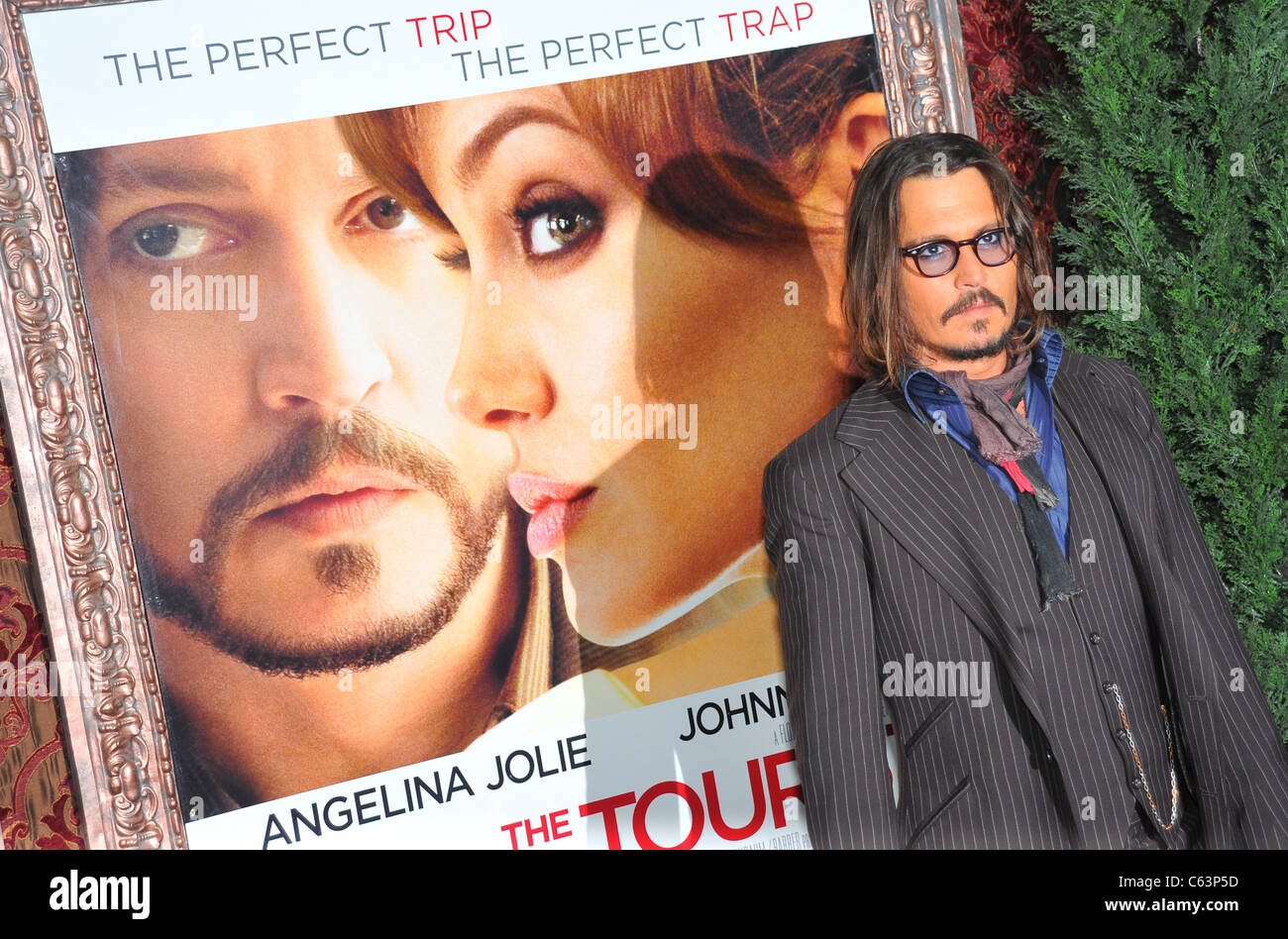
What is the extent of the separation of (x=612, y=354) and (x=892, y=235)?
0.73 m

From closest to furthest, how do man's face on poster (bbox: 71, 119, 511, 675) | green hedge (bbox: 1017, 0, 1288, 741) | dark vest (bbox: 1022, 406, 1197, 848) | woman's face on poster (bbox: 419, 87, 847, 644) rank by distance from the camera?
dark vest (bbox: 1022, 406, 1197, 848)
man's face on poster (bbox: 71, 119, 511, 675)
woman's face on poster (bbox: 419, 87, 847, 644)
green hedge (bbox: 1017, 0, 1288, 741)

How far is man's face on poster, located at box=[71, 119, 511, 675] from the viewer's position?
2.31m

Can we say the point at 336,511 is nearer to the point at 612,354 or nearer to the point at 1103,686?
the point at 612,354

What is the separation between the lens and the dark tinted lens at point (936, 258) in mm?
2199

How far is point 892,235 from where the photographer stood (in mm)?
2232

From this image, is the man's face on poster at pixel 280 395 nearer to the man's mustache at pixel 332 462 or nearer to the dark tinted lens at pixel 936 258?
the man's mustache at pixel 332 462

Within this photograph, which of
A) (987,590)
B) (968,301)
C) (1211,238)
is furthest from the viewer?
(1211,238)

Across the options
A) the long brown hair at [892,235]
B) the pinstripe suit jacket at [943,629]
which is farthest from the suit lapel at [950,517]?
the long brown hair at [892,235]

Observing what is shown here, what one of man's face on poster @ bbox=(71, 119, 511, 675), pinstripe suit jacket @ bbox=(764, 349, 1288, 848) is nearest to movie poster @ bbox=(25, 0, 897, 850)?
man's face on poster @ bbox=(71, 119, 511, 675)

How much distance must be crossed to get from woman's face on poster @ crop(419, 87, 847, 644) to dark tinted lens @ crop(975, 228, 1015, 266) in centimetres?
56

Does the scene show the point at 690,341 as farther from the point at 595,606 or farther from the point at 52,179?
the point at 52,179

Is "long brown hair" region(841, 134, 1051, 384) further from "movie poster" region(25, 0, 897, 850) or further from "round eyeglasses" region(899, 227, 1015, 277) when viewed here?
"movie poster" region(25, 0, 897, 850)

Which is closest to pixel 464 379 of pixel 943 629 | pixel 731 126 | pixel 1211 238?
pixel 731 126
